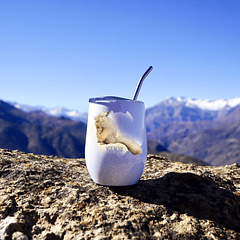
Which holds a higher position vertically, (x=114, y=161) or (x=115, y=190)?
(x=114, y=161)

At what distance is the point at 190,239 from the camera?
1551mm

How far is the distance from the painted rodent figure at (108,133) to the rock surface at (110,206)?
1.33 ft

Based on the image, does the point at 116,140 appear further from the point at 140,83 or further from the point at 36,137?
the point at 36,137

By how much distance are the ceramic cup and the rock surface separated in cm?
15

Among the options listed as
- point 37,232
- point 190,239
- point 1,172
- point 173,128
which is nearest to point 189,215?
point 190,239

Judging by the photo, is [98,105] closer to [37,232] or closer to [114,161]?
[114,161]

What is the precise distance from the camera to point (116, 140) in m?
2.07

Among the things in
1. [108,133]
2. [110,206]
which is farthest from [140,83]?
[110,206]

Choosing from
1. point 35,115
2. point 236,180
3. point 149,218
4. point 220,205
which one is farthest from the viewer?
point 35,115

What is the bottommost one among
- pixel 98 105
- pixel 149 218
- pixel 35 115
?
pixel 35 115

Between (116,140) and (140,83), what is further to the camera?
(140,83)

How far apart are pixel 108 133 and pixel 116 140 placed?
0.30 ft

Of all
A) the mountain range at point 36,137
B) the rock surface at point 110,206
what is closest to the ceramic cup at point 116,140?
the rock surface at point 110,206

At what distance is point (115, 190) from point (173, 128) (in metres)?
182
